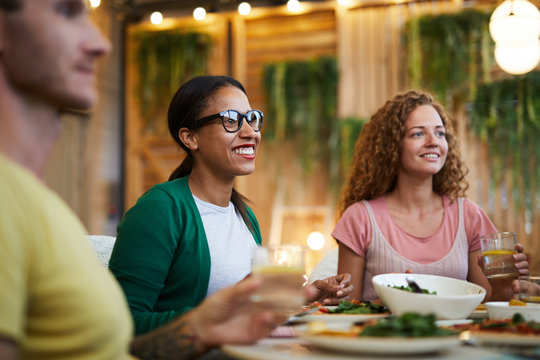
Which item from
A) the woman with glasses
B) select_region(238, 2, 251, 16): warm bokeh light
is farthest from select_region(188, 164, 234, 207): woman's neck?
select_region(238, 2, 251, 16): warm bokeh light

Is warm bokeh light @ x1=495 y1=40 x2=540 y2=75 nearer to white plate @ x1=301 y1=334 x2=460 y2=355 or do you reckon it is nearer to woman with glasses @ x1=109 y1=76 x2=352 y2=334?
woman with glasses @ x1=109 y1=76 x2=352 y2=334

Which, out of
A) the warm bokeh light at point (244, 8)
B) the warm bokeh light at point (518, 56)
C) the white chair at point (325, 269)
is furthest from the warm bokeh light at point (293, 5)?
the white chair at point (325, 269)

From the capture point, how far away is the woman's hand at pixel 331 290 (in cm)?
171

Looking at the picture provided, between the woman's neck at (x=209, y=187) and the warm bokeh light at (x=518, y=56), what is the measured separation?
2.74 metres

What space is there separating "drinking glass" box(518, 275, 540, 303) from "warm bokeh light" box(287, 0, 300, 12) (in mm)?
4673

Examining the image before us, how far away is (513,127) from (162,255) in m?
4.47

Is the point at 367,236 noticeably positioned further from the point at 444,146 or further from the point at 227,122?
the point at 227,122

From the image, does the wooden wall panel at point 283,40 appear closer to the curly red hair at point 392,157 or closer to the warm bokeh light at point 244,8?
the warm bokeh light at point 244,8

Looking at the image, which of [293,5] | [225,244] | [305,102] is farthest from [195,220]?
[293,5]

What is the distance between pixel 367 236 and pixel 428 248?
0.83 ft

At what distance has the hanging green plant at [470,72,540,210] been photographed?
498cm

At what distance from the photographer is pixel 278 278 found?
0.98 m

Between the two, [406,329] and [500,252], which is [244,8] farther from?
[406,329]

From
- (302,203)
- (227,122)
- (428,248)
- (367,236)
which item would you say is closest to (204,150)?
(227,122)
